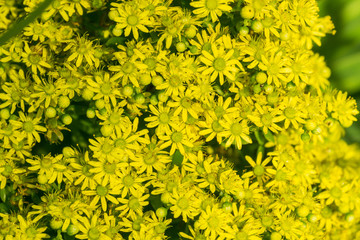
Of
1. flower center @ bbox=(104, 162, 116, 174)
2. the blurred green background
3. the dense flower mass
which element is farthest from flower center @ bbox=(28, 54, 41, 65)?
the blurred green background

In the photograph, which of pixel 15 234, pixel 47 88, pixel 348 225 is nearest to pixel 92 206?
pixel 15 234

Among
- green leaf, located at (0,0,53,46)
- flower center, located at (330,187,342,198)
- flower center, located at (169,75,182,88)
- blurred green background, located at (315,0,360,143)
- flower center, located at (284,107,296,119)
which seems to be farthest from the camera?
blurred green background, located at (315,0,360,143)

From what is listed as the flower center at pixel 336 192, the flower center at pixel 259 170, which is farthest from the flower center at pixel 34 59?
the flower center at pixel 336 192

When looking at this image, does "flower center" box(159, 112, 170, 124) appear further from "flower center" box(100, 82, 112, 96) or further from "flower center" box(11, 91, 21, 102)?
"flower center" box(11, 91, 21, 102)

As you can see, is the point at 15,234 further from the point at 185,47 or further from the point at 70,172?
the point at 185,47

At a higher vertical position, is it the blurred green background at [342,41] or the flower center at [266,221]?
the flower center at [266,221]

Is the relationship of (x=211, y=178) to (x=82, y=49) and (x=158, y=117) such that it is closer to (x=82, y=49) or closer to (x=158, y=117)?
(x=158, y=117)

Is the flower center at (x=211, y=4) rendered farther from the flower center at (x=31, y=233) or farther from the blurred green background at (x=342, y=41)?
the blurred green background at (x=342, y=41)
